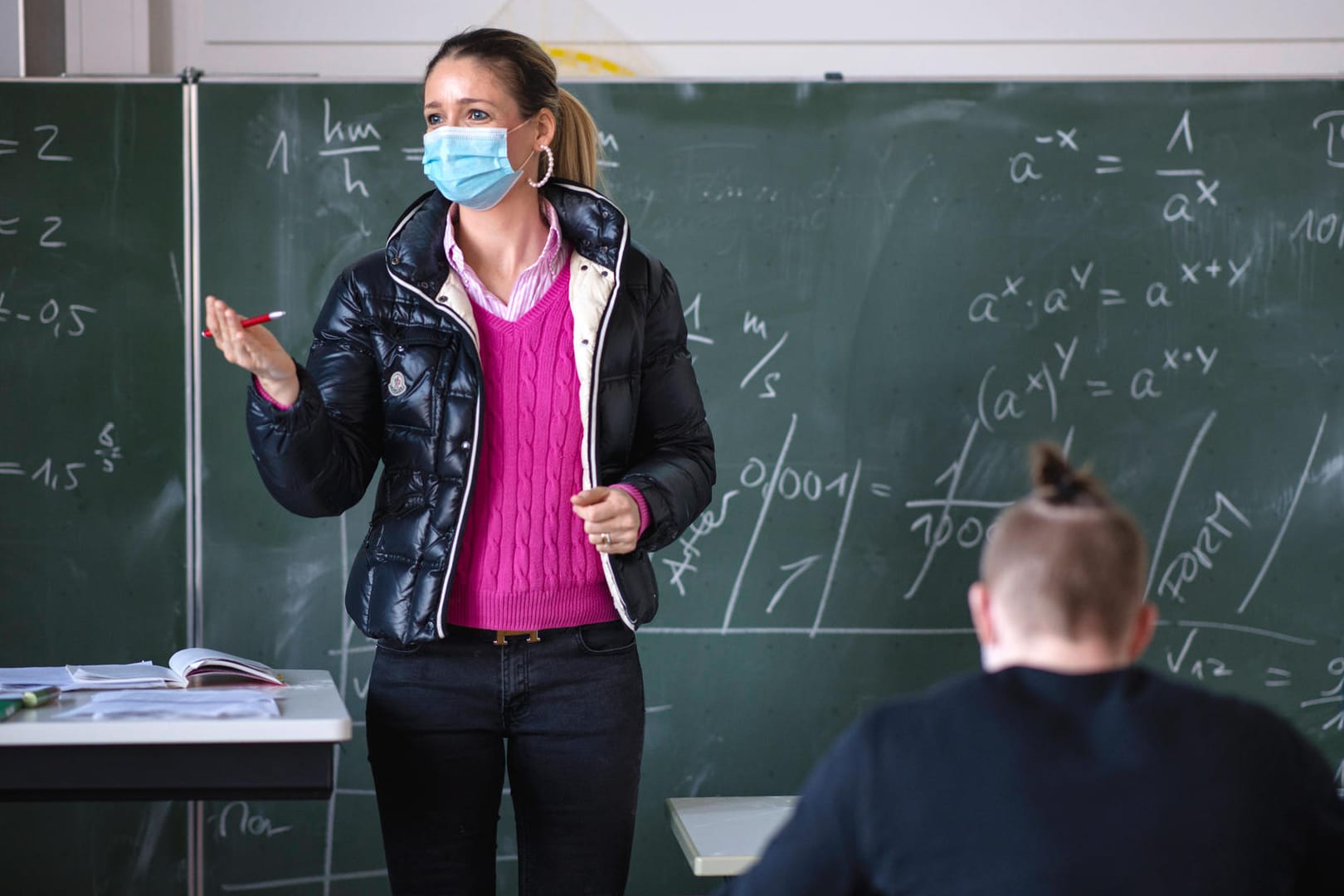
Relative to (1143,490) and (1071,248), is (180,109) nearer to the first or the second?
(1071,248)

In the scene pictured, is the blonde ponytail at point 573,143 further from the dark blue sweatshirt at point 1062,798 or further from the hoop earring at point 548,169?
the dark blue sweatshirt at point 1062,798

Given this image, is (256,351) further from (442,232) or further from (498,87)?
(498,87)

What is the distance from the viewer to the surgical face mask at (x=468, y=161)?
183 centimetres

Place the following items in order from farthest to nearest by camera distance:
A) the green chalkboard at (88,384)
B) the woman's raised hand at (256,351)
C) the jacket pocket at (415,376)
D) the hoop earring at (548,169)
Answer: the green chalkboard at (88,384)
the hoop earring at (548,169)
the jacket pocket at (415,376)
the woman's raised hand at (256,351)

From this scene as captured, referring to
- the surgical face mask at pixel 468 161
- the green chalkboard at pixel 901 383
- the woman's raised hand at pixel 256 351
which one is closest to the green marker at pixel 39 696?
the woman's raised hand at pixel 256 351

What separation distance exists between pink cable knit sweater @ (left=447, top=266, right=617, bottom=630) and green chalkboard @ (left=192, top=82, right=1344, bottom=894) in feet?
3.79

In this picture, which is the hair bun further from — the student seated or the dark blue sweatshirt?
the dark blue sweatshirt

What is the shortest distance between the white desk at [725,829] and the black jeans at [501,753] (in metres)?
0.20

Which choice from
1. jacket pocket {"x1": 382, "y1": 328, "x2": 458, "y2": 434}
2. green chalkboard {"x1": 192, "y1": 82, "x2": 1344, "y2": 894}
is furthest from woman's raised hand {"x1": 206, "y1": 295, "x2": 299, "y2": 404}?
green chalkboard {"x1": 192, "y1": 82, "x2": 1344, "y2": 894}

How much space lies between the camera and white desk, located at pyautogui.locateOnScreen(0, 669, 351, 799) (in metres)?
1.59

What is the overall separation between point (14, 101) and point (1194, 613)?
2824 mm

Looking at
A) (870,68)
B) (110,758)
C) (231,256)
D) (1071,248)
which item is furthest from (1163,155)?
(110,758)

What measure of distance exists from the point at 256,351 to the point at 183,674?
53 centimetres

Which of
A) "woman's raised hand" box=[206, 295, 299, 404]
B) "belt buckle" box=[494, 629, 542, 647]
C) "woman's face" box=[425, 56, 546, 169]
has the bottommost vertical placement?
"belt buckle" box=[494, 629, 542, 647]
